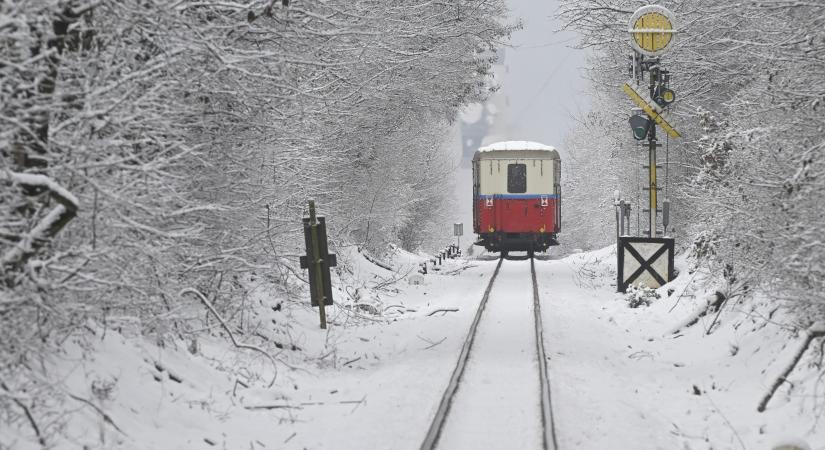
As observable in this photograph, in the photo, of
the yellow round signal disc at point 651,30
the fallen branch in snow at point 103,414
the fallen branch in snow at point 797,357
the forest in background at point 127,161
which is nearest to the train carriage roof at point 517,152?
the yellow round signal disc at point 651,30

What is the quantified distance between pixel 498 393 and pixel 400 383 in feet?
3.82

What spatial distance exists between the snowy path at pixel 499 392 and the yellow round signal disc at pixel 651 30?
4769 mm

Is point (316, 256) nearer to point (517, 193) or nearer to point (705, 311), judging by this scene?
point (705, 311)

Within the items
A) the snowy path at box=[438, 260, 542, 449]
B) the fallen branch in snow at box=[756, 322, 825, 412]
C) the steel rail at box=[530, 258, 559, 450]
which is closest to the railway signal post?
the snowy path at box=[438, 260, 542, 449]

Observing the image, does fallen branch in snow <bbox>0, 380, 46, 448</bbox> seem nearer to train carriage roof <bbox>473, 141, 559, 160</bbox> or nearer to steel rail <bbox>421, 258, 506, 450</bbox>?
steel rail <bbox>421, 258, 506, 450</bbox>

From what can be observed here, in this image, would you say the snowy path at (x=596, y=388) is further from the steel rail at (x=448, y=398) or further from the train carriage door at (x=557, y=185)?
the train carriage door at (x=557, y=185)

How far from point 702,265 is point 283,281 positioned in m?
6.25

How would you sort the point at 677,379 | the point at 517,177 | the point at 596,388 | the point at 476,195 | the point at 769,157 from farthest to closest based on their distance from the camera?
the point at 476,195 < the point at 517,177 < the point at 677,379 < the point at 596,388 < the point at 769,157

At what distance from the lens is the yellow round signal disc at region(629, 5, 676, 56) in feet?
48.3

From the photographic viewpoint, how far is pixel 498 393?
367 inches

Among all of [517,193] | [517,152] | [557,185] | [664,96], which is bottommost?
[517,193]

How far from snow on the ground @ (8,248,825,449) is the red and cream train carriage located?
13.3 m

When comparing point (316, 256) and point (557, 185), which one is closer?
point (316, 256)

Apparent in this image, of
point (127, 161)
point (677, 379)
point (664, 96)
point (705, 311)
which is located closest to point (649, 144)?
point (664, 96)
